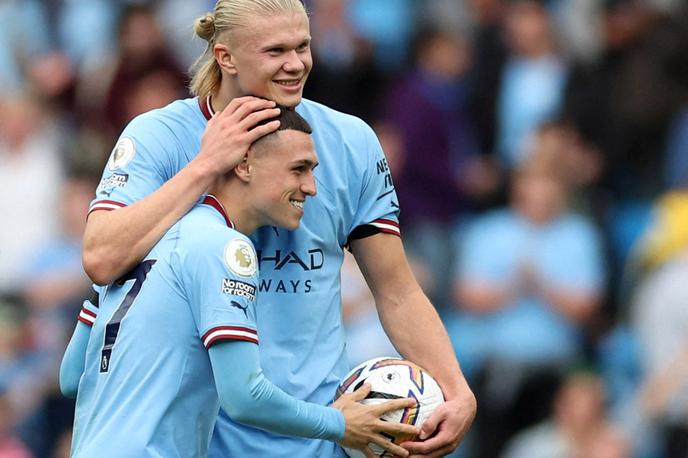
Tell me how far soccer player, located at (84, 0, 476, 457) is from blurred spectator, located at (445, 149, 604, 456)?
13.7ft

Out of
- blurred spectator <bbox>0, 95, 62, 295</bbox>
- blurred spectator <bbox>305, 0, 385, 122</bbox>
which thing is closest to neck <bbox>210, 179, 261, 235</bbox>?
blurred spectator <bbox>0, 95, 62, 295</bbox>

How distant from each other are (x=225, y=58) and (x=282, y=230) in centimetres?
63

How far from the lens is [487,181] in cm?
1203

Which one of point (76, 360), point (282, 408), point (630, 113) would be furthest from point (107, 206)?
point (630, 113)

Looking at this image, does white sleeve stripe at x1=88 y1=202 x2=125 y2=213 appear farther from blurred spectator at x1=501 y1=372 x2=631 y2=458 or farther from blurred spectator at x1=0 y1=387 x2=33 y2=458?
blurred spectator at x1=501 y1=372 x2=631 y2=458

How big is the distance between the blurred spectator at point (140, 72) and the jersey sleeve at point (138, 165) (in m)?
6.58

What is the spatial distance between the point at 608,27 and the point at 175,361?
8080 millimetres

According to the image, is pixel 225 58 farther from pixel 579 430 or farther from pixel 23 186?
pixel 23 186

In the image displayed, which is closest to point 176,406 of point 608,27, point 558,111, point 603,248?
point 603,248

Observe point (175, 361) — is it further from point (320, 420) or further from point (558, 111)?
point (558, 111)

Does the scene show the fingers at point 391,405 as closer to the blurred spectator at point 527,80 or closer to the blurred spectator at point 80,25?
the blurred spectator at point 527,80

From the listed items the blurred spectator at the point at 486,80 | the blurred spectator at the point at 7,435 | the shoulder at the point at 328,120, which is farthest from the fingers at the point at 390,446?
the blurred spectator at the point at 486,80

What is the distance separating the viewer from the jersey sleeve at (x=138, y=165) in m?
5.72

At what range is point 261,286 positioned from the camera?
5953mm
